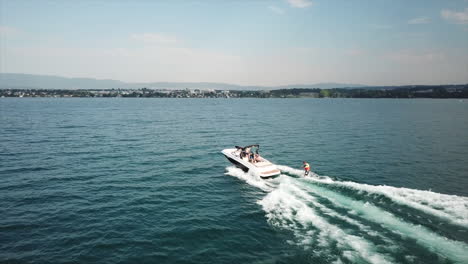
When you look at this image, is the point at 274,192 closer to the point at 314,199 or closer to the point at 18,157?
the point at 314,199

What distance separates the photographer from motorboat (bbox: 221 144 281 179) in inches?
1171

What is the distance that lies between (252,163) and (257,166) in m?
1.35

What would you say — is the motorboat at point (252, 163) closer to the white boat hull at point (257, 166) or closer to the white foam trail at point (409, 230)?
the white boat hull at point (257, 166)

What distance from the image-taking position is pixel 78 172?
3161 cm

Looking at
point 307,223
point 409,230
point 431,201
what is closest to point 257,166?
point 307,223

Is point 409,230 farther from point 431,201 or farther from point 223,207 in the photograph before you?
point 223,207

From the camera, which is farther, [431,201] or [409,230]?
[431,201]

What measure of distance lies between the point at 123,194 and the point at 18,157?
23.1m

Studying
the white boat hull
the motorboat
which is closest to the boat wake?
the white boat hull

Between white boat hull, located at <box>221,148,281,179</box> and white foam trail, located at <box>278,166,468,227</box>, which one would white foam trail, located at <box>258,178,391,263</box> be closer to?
white boat hull, located at <box>221,148,281,179</box>

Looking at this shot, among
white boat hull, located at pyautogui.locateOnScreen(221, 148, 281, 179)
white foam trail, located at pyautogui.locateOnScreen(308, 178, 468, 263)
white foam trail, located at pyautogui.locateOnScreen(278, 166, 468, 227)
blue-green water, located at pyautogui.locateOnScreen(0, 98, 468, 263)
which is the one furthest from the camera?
white boat hull, located at pyautogui.locateOnScreen(221, 148, 281, 179)

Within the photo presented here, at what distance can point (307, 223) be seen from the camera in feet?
65.3

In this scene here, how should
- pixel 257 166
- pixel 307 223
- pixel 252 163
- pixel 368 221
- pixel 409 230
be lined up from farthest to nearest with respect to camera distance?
1. pixel 252 163
2. pixel 257 166
3. pixel 307 223
4. pixel 368 221
5. pixel 409 230

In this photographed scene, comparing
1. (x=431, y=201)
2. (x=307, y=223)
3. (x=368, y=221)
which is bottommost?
(x=307, y=223)
